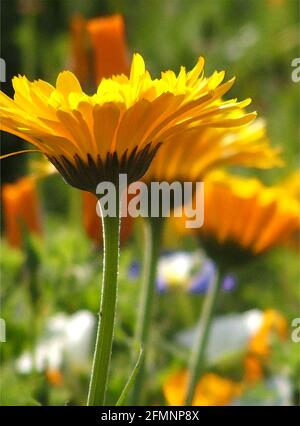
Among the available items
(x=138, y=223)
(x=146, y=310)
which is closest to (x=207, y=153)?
(x=146, y=310)

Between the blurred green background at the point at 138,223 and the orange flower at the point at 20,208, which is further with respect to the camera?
the orange flower at the point at 20,208

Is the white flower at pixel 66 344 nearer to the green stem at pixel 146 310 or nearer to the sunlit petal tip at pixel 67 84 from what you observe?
A: the green stem at pixel 146 310

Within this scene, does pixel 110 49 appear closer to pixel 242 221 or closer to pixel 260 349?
pixel 242 221

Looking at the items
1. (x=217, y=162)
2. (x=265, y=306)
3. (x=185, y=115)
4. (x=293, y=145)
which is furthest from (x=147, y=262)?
(x=293, y=145)

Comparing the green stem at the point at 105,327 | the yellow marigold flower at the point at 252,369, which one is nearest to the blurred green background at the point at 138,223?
the yellow marigold flower at the point at 252,369

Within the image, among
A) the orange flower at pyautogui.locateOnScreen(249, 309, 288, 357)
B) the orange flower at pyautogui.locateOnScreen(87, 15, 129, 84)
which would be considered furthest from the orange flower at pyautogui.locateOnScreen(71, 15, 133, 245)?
the orange flower at pyautogui.locateOnScreen(249, 309, 288, 357)

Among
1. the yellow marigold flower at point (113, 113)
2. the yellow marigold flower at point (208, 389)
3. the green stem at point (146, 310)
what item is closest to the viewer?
the yellow marigold flower at point (113, 113)

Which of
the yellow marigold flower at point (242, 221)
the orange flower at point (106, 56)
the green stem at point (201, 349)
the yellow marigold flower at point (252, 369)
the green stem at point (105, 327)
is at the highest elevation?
the orange flower at point (106, 56)
